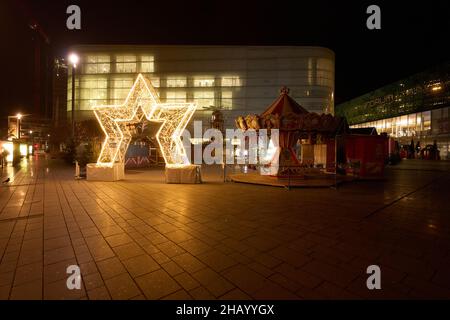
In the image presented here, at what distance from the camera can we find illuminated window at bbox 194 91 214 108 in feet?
140

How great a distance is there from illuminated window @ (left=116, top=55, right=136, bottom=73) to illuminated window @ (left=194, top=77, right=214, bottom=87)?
39.7ft

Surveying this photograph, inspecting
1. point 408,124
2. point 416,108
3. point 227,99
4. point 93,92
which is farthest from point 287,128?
point 93,92

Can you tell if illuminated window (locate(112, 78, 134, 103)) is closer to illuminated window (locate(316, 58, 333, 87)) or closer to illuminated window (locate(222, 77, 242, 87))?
illuminated window (locate(222, 77, 242, 87))

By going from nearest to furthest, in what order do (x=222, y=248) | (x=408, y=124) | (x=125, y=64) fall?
(x=222, y=248)
(x=408, y=124)
(x=125, y=64)

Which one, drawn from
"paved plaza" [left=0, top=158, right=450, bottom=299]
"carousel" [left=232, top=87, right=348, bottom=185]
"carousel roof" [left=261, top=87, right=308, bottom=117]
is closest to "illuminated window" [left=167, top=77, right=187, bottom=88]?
"carousel" [left=232, top=87, right=348, bottom=185]

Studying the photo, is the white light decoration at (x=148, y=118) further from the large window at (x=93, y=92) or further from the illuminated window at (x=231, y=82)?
the large window at (x=93, y=92)

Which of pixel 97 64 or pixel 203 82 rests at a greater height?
pixel 97 64

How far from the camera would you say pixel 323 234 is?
445cm

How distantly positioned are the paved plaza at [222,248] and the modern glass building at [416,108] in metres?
37.0

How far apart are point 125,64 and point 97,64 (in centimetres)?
545

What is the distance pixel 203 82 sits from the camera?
1683 inches

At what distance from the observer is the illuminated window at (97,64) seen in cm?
4306

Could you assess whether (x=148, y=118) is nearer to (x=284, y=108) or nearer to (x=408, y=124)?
(x=284, y=108)

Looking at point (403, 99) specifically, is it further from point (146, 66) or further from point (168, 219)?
point (168, 219)
